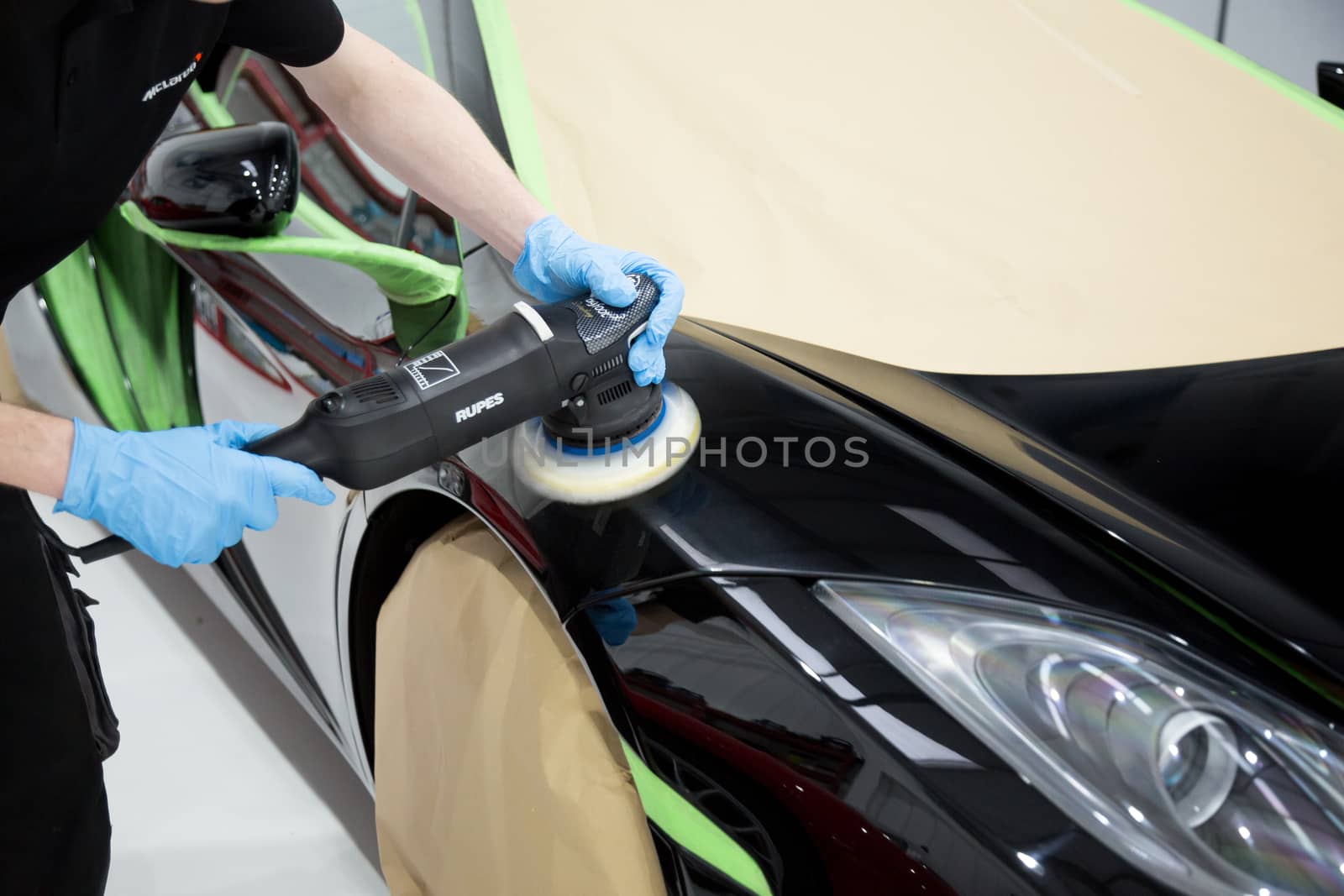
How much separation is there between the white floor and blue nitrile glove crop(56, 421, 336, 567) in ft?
Answer: 2.79

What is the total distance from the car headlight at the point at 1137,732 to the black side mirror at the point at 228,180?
0.83m

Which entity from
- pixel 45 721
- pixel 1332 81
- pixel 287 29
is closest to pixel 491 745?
pixel 45 721

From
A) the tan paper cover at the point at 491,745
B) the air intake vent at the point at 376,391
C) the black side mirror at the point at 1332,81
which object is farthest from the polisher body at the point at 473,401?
the black side mirror at the point at 1332,81

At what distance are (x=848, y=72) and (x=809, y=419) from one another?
44.2 inches

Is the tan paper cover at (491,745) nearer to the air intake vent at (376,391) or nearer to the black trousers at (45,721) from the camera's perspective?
the air intake vent at (376,391)

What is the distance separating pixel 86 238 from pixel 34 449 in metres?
0.30

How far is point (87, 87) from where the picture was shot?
104 centimetres

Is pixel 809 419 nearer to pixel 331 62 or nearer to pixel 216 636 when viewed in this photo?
pixel 331 62

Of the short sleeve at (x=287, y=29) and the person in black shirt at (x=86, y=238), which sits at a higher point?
the short sleeve at (x=287, y=29)

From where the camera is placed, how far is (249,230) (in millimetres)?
1302

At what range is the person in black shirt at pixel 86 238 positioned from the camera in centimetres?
99

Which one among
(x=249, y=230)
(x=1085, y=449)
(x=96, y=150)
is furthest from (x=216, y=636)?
(x=1085, y=449)

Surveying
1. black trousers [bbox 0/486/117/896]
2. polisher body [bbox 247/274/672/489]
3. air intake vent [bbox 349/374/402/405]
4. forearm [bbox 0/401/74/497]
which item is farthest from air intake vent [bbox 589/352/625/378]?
black trousers [bbox 0/486/117/896]

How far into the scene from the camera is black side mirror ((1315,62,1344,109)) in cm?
168
